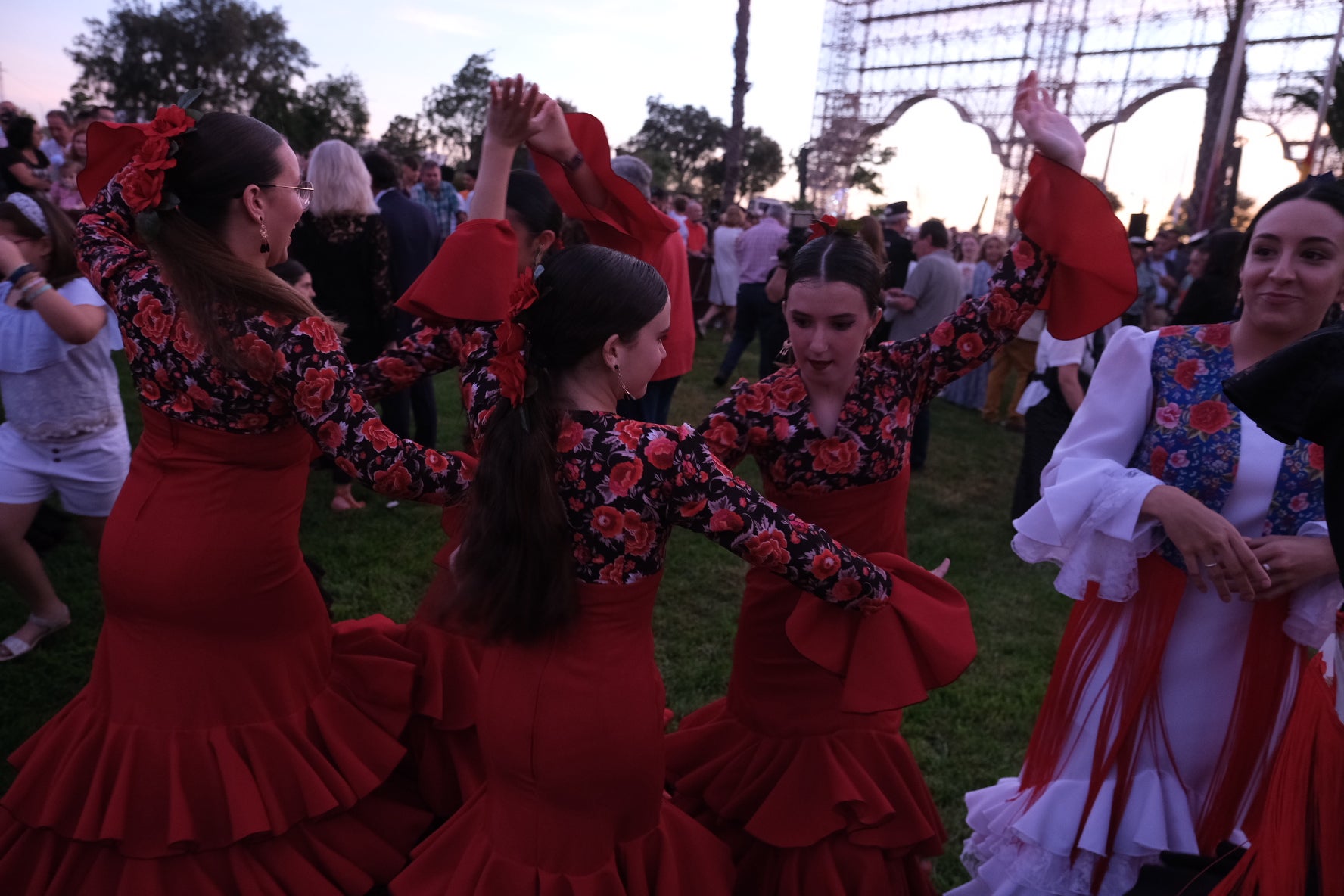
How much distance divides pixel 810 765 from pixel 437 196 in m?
9.25

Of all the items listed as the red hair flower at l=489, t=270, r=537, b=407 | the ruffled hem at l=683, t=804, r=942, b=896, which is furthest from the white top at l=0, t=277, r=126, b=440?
the ruffled hem at l=683, t=804, r=942, b=896

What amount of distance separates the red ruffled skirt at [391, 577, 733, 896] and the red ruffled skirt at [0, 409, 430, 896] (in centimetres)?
44

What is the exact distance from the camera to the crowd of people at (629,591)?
6.07 ft

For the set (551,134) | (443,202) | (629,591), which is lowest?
(629,591)

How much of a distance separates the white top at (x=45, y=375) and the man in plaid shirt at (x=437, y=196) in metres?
6.59

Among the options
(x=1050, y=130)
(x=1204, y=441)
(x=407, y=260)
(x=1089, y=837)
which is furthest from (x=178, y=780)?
(x=407, y=260)

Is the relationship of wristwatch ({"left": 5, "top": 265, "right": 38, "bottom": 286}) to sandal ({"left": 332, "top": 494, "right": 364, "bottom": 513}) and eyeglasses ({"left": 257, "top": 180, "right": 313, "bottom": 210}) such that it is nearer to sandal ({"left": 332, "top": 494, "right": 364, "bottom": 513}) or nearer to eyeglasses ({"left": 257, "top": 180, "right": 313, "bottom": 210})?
eyeglasses ({"left": 257, "top": 180, "right": 313, "bottom": 210})

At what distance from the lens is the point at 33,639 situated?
3.78 m

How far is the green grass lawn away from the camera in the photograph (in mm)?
3496

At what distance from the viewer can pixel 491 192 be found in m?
2.54

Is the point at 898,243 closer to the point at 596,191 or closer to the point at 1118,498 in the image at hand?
the point at 596,191

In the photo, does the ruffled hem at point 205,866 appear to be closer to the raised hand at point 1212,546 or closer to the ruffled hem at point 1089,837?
the ruffled hem at point 1089,837

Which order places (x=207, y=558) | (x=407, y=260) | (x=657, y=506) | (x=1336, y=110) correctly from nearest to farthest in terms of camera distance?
(x=657, y=506) → (x=207, y=558) → (x=407, y=260) → (x=1336, y=110)

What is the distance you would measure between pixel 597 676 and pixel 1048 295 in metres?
1.57
